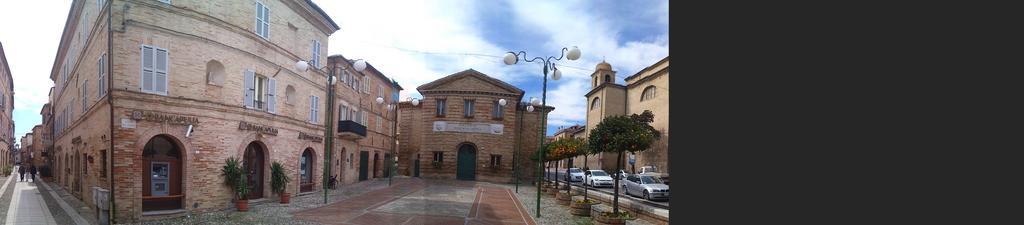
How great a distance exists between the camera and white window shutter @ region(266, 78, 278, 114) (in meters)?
9.98

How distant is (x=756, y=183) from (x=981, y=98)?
0.61 meters

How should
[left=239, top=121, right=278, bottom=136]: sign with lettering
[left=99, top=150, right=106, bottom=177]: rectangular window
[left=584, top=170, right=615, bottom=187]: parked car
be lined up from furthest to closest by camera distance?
[left=584, top=170, right=615, bottom=187]: parked car, [left=239, top=121, right=278, bottom=136]: sign with lettering, [left=99, top=150, right=106, bottom=177]: rectangular window

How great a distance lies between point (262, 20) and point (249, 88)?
147cm

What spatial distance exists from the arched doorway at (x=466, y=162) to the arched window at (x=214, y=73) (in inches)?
557

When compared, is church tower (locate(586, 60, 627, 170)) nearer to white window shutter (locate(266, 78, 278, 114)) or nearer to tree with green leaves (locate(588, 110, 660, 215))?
tree with green leaves (locate(588, 110, 660, 215))

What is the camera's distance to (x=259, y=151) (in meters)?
10.8

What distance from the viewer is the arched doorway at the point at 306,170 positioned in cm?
1323

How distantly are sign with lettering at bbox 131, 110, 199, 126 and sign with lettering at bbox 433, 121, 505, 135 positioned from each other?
35.0 feet

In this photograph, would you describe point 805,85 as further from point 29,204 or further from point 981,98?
point 29,204

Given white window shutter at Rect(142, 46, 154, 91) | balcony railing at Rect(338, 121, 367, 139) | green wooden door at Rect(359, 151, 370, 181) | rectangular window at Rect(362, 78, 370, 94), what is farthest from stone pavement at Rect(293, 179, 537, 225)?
green wooden door at Rect(359, 151, 370, 181)

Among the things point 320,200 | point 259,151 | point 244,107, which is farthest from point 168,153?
point 320,200

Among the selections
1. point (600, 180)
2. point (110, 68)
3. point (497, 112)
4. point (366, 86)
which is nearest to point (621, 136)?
point (110, 68)

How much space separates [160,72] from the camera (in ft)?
23.7

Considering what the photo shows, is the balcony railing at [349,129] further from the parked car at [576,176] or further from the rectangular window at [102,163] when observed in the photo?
the parked car at [576,176]
